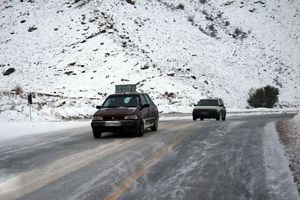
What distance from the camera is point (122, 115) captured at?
1596cm

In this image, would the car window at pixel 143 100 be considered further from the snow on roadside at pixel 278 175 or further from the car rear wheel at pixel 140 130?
the snow on roadside at pixel 278 175

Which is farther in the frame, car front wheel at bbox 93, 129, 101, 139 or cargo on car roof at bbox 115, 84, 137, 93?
cargo on car roof at bbox 115, 84, 137, 93

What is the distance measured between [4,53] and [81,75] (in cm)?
1233

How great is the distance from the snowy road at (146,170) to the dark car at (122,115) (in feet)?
2.95

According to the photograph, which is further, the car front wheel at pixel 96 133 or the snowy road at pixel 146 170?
the car front wheel at pixel 96 133

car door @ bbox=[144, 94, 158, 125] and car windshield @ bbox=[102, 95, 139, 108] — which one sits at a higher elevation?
car windshield @ bbox=[102, 95, 139, 108]

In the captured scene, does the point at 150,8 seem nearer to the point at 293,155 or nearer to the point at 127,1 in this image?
the point at 127,1

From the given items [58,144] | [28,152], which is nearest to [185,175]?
[28,152]

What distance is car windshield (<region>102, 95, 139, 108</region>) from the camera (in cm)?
1691

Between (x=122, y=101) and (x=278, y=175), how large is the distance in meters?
9.24

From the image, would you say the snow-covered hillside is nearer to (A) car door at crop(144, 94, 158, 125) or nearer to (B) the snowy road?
(A) car door at crop(144, 94, 158, 125)

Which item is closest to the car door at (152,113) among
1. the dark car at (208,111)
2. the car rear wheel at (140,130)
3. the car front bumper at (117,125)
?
the car rear wheel at (140,130)

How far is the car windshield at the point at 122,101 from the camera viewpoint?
1691 cm

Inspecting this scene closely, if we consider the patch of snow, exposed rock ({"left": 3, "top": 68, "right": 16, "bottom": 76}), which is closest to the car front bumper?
the patch of snow
